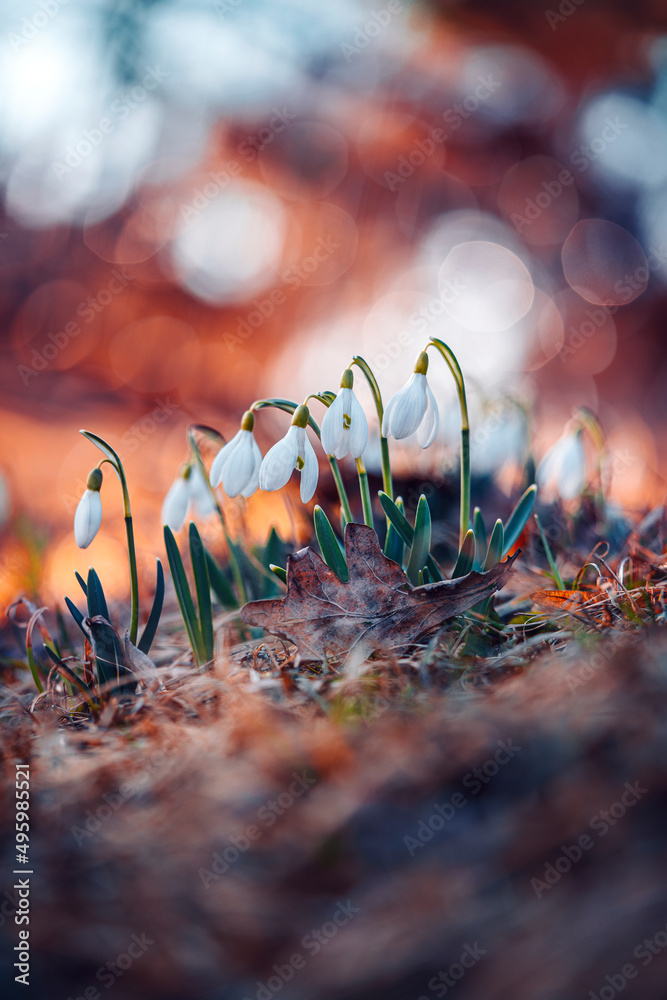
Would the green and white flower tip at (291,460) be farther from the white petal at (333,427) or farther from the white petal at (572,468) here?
the white petal at (572,468)

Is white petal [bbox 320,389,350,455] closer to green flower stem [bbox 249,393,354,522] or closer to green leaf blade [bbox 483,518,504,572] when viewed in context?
green flower stem [bbox 249,393,354,522]

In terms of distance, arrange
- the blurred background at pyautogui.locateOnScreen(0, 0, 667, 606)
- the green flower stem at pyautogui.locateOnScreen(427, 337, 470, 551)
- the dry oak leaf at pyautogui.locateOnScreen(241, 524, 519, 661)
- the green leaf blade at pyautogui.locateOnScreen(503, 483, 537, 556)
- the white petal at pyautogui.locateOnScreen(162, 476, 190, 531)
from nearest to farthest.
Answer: the dry oak leaf at pyautogui.locateOnScreen(241, 524, 519, 661)
the green flower stem at pyautogui.locateOnScreen(427, 337, 470, 551)
the green leaf blade at pyautogui.locateOnScreen(503, 483, 537, 556)
the white petal at pyautogui.locateOnScreen(162, 476, 190, 531)
the blurred background at pyautogui.locateOnScreen(0, 0, 667, 606)

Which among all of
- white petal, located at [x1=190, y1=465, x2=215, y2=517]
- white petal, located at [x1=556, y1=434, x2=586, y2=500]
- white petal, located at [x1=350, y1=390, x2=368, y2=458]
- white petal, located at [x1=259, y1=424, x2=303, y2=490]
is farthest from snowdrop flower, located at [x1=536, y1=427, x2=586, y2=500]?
white petal, located at [x1=190, y1=465, x2=215, y2=517]

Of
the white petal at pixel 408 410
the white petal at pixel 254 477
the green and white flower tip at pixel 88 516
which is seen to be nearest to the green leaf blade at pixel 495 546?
the white petal at pixel 408 410

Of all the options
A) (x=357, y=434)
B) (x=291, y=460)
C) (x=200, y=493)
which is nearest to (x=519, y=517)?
(x=357, y=434)

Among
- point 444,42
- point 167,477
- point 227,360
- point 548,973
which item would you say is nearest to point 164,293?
point 227,360
